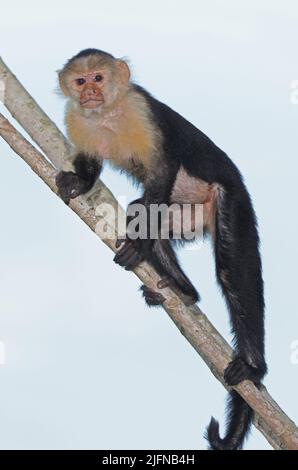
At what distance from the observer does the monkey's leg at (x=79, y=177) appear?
10.7m

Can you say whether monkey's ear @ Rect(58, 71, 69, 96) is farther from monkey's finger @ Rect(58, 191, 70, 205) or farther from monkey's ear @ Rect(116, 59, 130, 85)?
monkey's finger @ Rect(58, 191, 70, 205)

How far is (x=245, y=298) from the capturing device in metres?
10.9

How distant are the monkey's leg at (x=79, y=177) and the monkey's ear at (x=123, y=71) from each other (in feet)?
2.85

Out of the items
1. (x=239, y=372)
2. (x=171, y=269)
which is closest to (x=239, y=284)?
(x=171, y=269)

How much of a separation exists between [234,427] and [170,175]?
2.55 metres

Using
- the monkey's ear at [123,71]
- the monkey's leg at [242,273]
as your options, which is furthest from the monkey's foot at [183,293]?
the monkey's ear at [123,71]

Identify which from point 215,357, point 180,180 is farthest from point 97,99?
point 215,357

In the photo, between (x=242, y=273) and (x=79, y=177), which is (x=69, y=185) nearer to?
(x=79, y=177)

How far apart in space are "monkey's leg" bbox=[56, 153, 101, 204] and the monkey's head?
1.95 feet

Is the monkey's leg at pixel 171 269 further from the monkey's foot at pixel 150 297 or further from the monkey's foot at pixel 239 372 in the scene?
the monkey's foot at pixel 239 372
